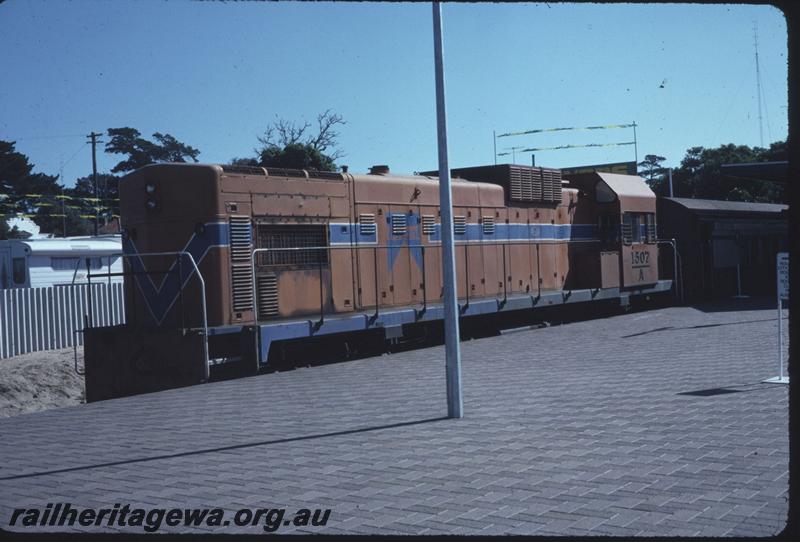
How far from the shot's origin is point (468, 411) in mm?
8211

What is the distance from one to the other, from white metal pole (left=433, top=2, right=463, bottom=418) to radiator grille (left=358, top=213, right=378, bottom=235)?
551 cm

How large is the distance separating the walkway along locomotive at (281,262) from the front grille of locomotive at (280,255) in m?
0.02

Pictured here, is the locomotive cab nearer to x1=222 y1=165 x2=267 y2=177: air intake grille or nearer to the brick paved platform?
the brick paved platform

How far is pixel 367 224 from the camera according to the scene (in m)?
13.4

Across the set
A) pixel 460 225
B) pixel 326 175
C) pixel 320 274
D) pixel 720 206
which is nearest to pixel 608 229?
pixel 460 225

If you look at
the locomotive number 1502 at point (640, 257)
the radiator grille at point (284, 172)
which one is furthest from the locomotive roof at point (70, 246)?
the locomotive number 1502 at point (640, 257)

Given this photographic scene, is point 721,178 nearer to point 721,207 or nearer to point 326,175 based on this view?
point 721,207

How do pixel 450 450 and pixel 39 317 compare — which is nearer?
pixel 450 450

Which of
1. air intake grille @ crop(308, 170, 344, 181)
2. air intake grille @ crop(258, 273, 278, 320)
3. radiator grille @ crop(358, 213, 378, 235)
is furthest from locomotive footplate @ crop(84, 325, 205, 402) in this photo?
radiator grille @ crop(358, 213, 378, 235)

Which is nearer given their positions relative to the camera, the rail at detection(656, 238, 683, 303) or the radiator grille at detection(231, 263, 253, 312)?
the radiator grille at detection(231, 263, 253, 312)

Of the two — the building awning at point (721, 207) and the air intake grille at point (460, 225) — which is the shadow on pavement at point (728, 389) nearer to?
the air intake grille at point (460, 225)

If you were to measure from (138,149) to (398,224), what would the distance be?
107 ft

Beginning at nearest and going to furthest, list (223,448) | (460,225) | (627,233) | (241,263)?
(223,448) → (241,263) → (460,225) → (627,233)

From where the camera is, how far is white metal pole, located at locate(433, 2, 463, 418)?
781cm
